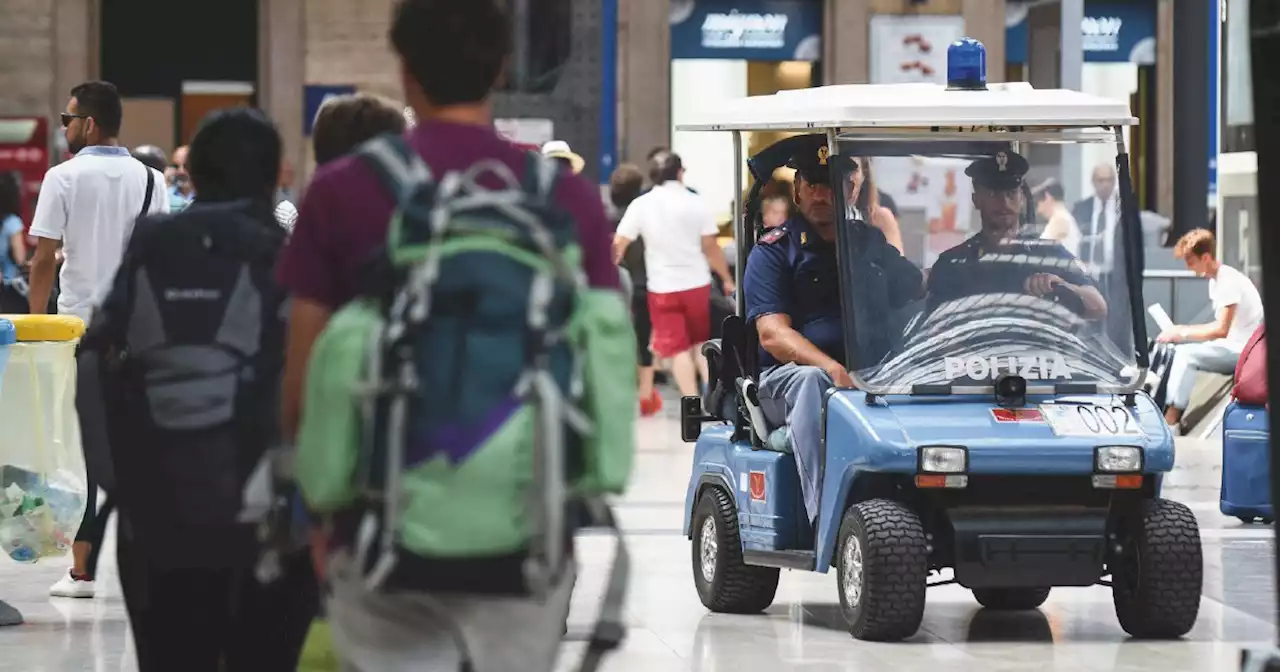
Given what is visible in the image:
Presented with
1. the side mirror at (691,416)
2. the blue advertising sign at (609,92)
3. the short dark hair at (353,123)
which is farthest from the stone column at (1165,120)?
the short dark hair at (353,123)

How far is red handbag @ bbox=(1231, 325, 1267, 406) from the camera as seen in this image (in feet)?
39.2

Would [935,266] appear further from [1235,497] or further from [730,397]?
[1235,497]

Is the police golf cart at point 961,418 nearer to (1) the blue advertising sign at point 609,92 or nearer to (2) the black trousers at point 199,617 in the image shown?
(2) the black trousers at point 199,617

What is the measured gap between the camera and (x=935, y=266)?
9.15m

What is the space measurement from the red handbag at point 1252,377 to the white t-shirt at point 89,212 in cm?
506

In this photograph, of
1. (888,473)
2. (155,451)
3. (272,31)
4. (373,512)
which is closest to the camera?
(373,512)

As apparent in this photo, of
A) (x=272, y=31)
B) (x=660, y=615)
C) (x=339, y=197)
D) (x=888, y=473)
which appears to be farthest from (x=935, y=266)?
(x=272, y=31)

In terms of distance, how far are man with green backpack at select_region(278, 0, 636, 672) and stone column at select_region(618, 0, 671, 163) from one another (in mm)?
23519

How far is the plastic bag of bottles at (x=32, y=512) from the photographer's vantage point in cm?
925

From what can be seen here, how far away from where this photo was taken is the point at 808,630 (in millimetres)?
9078

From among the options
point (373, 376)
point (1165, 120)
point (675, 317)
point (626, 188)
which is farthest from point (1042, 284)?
point (1165, 120)

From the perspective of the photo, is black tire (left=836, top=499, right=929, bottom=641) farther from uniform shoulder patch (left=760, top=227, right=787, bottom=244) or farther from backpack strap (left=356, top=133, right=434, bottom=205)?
backpack strap (left=356, top=133, right=434, bottom=205)

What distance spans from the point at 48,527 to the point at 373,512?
5.72 meters

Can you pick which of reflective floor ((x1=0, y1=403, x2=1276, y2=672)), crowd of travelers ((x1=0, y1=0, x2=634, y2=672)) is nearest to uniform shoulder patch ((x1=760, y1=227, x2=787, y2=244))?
reflective floor ((x1=0, y1=403, x2=1276, y2=672))
